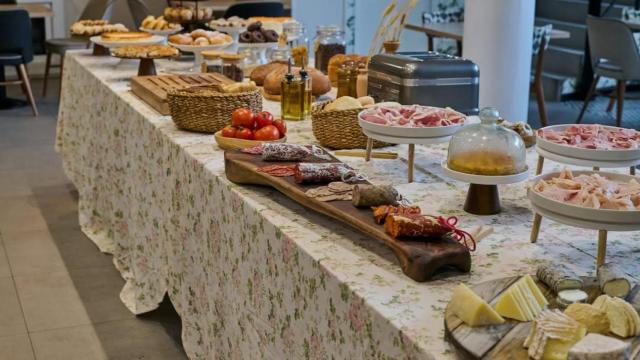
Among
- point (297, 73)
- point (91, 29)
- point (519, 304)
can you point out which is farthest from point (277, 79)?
point (519, 304)

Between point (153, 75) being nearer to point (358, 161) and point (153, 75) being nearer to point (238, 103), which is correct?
point (238, 103)

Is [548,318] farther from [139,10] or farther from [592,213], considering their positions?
[139,10]

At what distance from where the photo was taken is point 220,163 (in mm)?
2432

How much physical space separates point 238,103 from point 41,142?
12.5 feet

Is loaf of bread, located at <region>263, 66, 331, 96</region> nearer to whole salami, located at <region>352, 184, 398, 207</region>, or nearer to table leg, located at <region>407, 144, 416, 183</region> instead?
table leg, located at <region>407, 144, 416, 183</region>

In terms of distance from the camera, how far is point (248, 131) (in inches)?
99.9

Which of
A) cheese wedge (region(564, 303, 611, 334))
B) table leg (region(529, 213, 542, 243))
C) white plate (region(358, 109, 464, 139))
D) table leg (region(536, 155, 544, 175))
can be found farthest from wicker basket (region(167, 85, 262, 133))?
cheese wedge (region(564, 303, 611, 334))

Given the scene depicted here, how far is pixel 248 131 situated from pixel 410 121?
1.68ft

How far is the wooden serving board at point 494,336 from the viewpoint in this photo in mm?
1237

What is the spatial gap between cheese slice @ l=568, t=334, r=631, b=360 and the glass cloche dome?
728 mm

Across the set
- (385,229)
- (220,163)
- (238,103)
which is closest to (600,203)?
(385,229)

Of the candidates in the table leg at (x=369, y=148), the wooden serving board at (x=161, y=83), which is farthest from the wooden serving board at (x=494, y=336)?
the wooden serving board at (x=161, y=83)

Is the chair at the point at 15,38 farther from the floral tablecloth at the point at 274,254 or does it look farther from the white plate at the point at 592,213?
the white plate at the point at 592,213

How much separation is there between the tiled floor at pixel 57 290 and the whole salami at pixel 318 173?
120cm
